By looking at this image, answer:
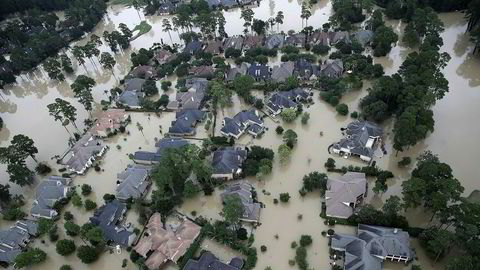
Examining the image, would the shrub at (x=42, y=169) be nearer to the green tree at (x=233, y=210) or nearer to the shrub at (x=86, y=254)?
the shrub at (x=86, y=254)

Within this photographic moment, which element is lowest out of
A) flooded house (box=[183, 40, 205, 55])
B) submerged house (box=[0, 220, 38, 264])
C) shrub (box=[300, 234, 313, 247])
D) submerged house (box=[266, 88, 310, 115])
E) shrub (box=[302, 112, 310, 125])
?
submerged house (box=[0, 220, 38, 264])

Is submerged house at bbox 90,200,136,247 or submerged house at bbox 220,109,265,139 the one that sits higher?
submerged house at bbox 220,109,265,139

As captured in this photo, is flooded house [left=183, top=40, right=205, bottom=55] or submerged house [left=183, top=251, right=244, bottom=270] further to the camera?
flooded house [left=183, top=40, right=205, bottom=55]

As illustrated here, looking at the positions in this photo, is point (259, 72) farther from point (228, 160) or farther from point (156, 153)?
point (156, 153)

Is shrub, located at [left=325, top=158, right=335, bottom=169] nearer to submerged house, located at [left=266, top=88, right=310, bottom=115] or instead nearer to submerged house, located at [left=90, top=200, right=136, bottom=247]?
submerged house, located at [left=266, top=88, right=310, bottom=115]

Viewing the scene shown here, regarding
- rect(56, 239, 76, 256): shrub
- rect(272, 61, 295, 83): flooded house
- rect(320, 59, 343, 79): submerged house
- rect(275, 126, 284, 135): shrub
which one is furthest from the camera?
rect(272, 61, 295, 83): flooded house

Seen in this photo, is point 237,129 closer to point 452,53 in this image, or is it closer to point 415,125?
point 415,125

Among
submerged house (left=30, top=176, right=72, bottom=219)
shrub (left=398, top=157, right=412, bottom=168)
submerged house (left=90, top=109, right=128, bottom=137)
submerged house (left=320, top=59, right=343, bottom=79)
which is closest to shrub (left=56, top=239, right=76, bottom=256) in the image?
submerged house (left=30, top=176, right=72, bottom=219)
